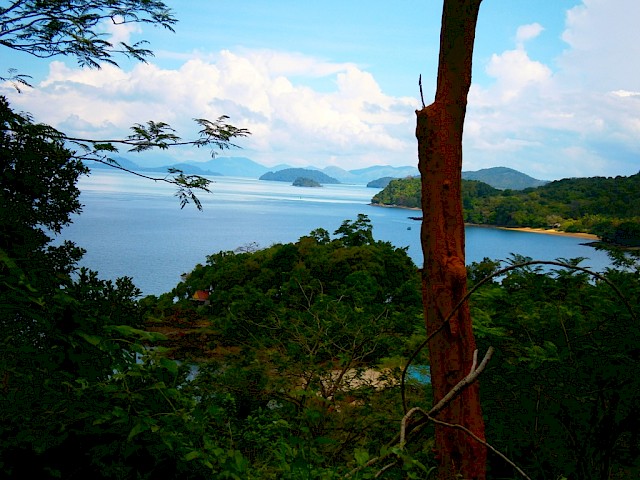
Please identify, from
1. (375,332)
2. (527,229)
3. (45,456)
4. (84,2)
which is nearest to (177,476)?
(45,456)

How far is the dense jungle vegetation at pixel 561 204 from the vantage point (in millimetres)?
57178

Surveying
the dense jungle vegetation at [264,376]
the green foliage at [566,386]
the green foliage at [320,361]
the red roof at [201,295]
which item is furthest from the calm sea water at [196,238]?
the green foliage at [566,386]

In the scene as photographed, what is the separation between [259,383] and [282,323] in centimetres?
71

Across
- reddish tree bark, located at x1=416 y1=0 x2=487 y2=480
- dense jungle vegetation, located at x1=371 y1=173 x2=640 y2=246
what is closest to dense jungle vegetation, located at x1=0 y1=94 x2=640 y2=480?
reddish tree bark, located at x1=416 y1=0 x2=487 y2=480

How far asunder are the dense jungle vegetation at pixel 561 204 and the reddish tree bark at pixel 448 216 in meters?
53.3

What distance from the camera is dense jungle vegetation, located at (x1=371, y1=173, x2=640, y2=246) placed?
5718cm

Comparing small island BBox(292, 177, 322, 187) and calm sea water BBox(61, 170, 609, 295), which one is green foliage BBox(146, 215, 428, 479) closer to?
calm sea water BBox(61, 170, 609, 295)

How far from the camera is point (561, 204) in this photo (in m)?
67.8

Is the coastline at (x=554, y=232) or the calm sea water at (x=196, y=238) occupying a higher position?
the coastline at (x=554, y=232)

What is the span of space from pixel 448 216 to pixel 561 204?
72862mm

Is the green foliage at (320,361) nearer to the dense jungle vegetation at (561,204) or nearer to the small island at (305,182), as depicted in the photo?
the dense jungle vegetation at (561,204)

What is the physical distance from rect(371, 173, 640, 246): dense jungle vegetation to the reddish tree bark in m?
53.3

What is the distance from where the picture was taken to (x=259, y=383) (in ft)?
16.0

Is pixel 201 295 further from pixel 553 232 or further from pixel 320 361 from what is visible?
pixel 553 232
